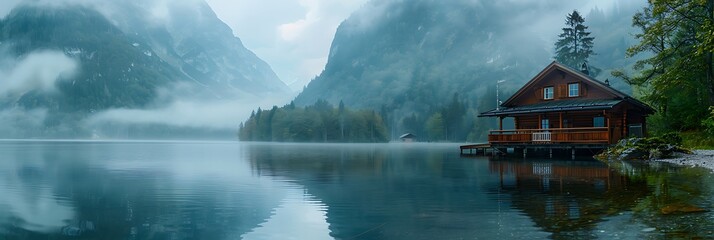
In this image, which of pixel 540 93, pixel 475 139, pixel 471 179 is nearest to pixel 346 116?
pixel 475 139

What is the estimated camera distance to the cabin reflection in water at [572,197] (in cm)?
1175

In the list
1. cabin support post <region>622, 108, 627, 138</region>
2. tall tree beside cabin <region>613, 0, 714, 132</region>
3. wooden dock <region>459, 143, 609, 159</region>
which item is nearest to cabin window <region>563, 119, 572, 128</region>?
wooden dock <region>459, 143, 609, 159</region>

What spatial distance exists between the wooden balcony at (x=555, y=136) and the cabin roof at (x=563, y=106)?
1.81 meters

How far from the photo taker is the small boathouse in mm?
42719

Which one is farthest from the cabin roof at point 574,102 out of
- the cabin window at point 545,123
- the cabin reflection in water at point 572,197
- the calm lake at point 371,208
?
the calm lake at point 371,208

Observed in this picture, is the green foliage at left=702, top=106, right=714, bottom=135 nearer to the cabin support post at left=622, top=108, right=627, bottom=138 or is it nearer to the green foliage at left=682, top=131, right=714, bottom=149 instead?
the green foliage at left=682, top=131, right=714, bottom=149

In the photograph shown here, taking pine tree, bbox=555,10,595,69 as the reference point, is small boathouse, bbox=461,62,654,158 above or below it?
below

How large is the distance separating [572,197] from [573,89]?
35419 mm

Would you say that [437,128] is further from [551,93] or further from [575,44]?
→ [551,93]

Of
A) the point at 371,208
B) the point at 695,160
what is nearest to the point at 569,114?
the point at 695,160

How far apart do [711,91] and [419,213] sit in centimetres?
3490

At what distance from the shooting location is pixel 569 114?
48.1 m

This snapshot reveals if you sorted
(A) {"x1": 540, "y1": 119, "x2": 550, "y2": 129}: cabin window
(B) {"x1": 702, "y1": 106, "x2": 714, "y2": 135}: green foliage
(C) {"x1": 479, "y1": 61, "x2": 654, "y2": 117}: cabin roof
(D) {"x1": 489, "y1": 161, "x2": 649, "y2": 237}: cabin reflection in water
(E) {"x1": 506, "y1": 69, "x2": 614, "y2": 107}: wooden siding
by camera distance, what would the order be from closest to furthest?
1. (D) {"x1": 489, "y1": 161, "x2": 649, "y2": 237}: cabin reflection in water
2. (B) {"x1": 702, "y1": 106, "x2": 714, "y2": 135}: green foliage
3. (C) {"x1": 479, "y1": 61, "x2": 654, "y2": 117}: cabin roof
4. (E) {"x1": 506, "y1": 69, "x2": 614, "y2": 107}: wooden siding
5. (A) {"x1": 540, "y1": 119, "x2": 550, "y2": 129}: cabin window

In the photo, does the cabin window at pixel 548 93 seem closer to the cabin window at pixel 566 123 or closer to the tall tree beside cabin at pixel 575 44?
the cabin window at pixel 566 123
